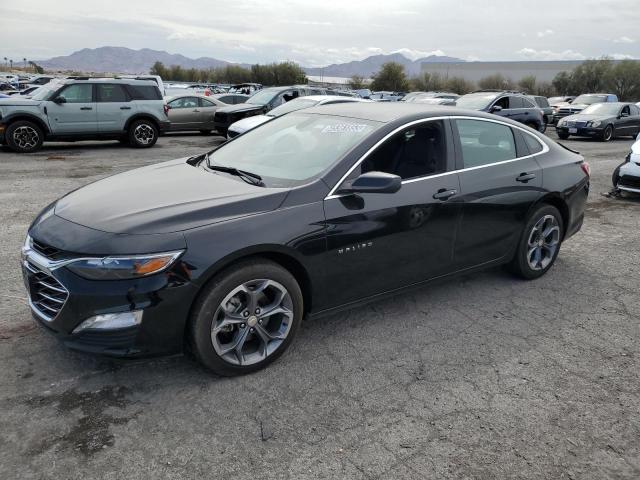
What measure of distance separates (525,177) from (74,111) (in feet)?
37.5

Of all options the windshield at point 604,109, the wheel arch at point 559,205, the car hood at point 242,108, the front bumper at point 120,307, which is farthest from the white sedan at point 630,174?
the windshield at point 604,109

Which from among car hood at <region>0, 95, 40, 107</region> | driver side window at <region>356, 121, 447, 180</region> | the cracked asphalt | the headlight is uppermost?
car hood at <region>0, 95, 40, 107</region>

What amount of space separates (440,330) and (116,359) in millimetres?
2258

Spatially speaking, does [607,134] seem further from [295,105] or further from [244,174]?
[244,174]

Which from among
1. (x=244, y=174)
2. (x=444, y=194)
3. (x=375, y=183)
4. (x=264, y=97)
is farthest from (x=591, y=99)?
(x=244, y=174)

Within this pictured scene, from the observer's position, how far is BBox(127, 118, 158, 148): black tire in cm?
1345

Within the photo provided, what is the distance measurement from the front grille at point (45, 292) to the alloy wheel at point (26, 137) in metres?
10.6

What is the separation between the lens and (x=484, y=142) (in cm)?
429

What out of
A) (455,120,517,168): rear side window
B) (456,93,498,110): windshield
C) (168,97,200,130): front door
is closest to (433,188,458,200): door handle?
(455,120,517,168): rear side window

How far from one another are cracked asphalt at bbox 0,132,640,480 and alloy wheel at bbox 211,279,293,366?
16 cm

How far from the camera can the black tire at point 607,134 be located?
18.8 metres

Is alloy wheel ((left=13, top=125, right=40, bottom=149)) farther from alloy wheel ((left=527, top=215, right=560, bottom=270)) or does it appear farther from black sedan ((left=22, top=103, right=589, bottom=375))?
alloy wheel ((left=527, top=215, right=560, bottom=270))

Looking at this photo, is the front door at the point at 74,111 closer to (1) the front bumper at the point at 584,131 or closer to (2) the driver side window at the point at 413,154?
(2) the driver side window at the point at 413,154

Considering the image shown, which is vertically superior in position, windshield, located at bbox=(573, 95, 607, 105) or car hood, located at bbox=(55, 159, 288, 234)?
windshield, located at bbox=(573, 95, 607, 105)
